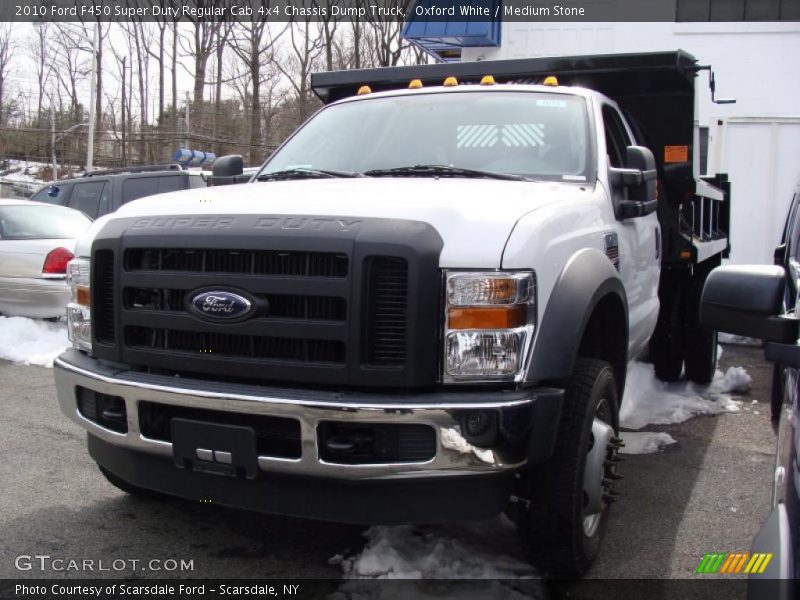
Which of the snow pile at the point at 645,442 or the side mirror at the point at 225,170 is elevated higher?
the side mirror at the point at 225,170

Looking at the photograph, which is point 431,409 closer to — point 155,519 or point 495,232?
A: point 495,232

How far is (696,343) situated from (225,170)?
4014mm

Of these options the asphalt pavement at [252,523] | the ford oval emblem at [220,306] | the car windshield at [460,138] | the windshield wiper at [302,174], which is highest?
the car windshield at [460,138]

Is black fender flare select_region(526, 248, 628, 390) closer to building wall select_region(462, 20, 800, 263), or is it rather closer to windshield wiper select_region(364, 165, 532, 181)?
windshield wiper select_region(364, 165, 532, 181)

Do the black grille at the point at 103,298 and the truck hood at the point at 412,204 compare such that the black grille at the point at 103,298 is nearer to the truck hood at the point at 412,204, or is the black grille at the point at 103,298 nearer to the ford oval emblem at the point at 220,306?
the truck hood at the point at 412,204

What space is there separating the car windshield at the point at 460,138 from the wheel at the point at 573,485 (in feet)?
3.75

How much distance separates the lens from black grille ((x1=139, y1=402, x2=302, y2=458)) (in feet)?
8.50

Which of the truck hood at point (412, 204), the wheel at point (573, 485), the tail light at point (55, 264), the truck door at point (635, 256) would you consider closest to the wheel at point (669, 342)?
the truck door at point (635, 256)

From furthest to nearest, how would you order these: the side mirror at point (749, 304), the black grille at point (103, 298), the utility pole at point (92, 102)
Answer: the utility pole at point (92, 102), the black grille at point (103, 298), the side mirror at point (749, 304)

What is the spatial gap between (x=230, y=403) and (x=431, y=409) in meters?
0.69

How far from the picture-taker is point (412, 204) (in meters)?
2.70

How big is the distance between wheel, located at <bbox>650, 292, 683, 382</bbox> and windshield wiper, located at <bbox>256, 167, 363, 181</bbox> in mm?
3528

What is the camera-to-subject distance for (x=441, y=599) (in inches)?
111

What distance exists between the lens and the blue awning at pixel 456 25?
14.5m
